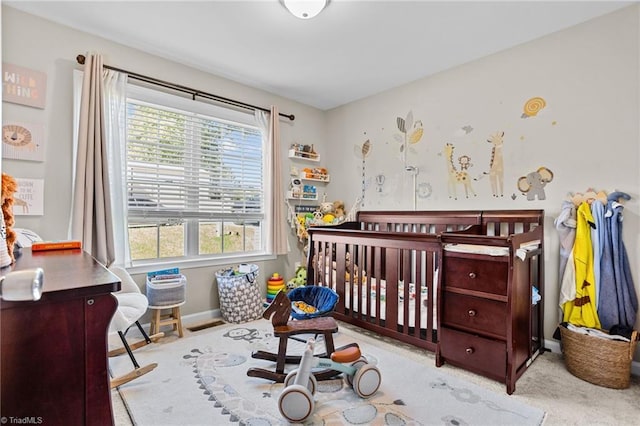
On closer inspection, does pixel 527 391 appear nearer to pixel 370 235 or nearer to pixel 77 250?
pixel 370 235

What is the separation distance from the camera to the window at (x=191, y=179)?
8.73ft

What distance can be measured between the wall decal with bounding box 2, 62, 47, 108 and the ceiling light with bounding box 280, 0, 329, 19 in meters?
1.79

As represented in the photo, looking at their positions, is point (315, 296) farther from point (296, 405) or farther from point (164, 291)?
point (164, 291)

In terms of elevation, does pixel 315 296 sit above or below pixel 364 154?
below

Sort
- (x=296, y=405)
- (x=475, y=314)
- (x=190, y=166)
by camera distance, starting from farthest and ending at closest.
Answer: (x=190, y=166)
(x=475, y=314)
(x=296, y=405)

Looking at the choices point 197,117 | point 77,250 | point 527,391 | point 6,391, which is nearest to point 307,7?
point 197,117

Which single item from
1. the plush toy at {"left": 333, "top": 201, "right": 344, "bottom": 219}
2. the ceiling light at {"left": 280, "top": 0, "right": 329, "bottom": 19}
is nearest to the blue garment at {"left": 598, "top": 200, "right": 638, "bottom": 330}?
the ceiling light at {"left": 280, "top": 0, "right": 329, "bottom": 19}

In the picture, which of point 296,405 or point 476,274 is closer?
point 296,405

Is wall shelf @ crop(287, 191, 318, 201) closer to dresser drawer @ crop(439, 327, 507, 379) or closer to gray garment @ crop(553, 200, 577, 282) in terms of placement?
dresser drawer @ crop(439, 327, 507, 379)

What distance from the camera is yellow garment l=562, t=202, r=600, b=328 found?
2.08 m

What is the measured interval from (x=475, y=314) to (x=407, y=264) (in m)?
0.56

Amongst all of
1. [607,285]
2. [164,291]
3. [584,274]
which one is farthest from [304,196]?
[607,285]

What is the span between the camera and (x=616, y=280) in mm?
2010

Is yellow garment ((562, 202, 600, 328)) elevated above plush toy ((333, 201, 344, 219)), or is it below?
below
